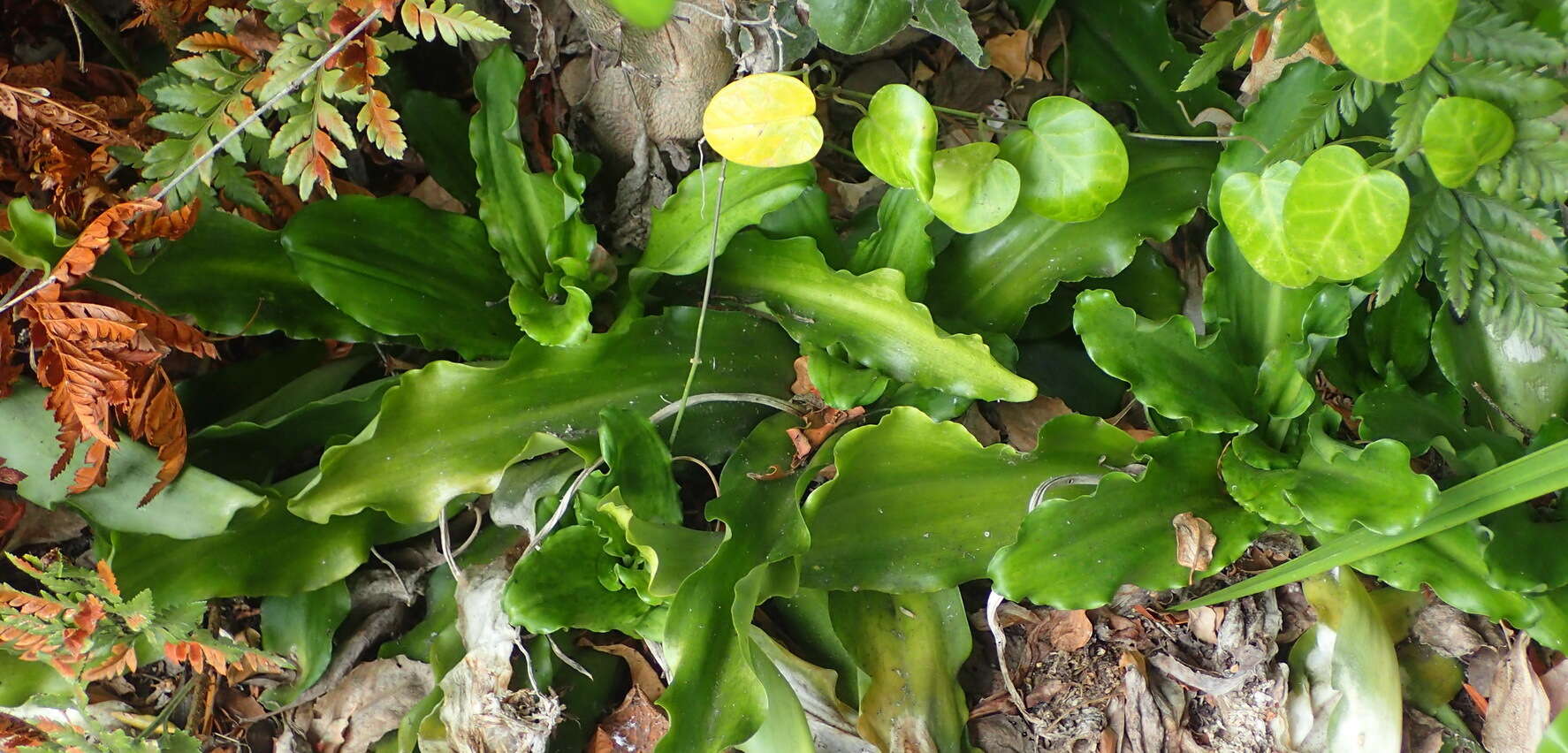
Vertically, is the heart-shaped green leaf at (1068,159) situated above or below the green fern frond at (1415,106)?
below

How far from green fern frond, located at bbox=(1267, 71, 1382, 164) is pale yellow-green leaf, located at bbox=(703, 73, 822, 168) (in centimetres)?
46

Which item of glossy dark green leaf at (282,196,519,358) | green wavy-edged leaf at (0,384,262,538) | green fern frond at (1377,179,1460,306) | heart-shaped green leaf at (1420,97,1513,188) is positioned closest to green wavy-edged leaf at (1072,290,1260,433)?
green fern frond at (1377,179,1460,306)

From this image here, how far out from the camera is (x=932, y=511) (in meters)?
1.10

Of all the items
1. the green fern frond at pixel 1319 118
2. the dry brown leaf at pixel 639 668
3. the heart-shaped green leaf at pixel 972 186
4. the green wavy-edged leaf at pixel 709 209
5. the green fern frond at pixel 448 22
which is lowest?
the dry brown leaf at pixel 639 668

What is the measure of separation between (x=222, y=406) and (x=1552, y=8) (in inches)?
57.2

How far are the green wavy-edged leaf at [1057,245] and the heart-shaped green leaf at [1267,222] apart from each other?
0.15 m

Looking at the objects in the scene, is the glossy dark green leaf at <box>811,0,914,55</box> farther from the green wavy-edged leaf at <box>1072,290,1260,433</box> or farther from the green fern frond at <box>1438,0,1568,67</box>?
the green fern frond at <box>1438,0,1568,67</box>

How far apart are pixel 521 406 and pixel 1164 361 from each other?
2.31ft

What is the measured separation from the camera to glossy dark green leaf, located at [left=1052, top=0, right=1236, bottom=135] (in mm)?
1271

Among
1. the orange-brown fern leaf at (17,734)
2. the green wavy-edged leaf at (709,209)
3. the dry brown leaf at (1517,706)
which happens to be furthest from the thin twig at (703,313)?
the dry brown leaf at (1517,706)

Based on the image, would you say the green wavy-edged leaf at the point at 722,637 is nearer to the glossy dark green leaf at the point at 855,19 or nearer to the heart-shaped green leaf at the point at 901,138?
the heart-shaped green leaf at the point at 901,138

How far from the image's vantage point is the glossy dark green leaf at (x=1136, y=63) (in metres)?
1.27

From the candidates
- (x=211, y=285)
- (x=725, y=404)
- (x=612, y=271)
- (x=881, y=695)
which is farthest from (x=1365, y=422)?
(x=211, y=285)

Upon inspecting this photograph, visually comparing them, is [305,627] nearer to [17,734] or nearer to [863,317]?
[17,734]
